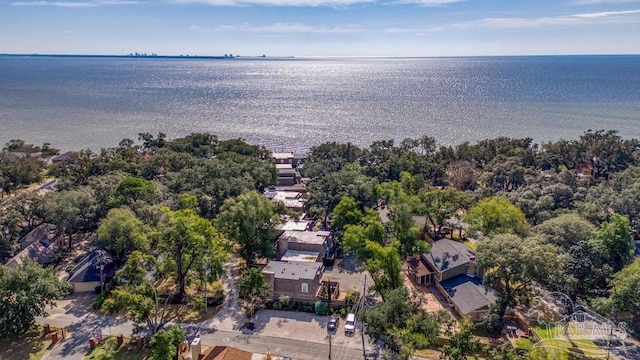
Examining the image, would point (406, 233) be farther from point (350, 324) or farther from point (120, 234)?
point (120, 234)

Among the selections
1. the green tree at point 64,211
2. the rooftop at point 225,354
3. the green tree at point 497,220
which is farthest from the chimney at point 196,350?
the green tree at point 497,220

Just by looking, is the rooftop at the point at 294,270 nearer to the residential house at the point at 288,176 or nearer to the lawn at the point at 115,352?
the lawn at the point at 115,352

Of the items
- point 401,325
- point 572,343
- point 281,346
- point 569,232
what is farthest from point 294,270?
point 569,232

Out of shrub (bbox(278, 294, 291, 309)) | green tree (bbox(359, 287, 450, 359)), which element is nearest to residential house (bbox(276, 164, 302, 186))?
shrub (bbox(278, 294, 291, 309))

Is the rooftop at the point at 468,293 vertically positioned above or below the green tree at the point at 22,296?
below

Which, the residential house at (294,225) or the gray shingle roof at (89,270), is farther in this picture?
the residential house at (294,225)

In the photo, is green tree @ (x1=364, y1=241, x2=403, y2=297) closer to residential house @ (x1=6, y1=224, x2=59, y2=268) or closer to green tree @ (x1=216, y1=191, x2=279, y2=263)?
green tree @ (x1=216, y1=191, x2=279, y2=263)

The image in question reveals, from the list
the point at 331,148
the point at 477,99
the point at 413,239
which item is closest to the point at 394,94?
the point at 477,99
